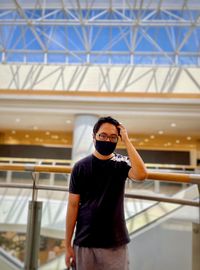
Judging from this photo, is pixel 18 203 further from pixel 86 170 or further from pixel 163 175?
pixel 163 175

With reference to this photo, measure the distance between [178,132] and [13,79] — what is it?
11.7 meters

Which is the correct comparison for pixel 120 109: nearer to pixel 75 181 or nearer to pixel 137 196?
pixel 137 196

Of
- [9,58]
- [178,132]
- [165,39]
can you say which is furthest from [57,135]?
[165,39]

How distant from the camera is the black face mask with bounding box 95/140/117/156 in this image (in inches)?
78.4

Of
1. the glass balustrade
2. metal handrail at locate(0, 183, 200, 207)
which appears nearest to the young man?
metal handrail at locate(0, 183, 200, 207)

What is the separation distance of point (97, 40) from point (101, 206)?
1806 centimetres

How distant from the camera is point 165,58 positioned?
1869 cm

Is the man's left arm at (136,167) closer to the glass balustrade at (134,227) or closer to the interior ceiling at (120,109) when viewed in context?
the glass balustrade at (134,227)

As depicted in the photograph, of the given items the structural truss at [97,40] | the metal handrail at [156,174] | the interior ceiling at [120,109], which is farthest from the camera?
the structural truss at [97,40]

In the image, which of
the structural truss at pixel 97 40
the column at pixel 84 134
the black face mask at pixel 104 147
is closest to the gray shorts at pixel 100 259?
the black face mask at pixel 104 147

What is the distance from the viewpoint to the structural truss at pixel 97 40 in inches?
658

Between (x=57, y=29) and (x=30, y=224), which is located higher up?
(x=57, y=29)

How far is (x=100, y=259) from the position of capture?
1.87 meters

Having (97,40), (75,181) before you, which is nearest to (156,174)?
(75,181)
